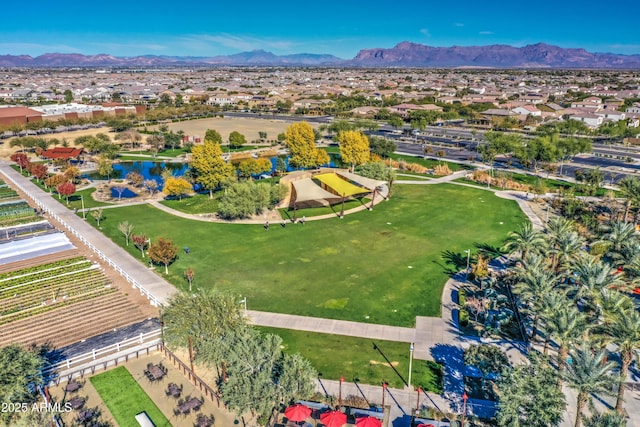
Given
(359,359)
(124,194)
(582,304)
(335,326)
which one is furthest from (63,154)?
(582,304)

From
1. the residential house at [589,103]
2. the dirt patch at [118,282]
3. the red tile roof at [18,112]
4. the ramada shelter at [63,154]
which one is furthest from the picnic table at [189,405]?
the residential house at [589,103]

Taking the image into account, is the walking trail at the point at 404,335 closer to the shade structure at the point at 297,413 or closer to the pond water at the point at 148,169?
the shade structure at the point at 297,413

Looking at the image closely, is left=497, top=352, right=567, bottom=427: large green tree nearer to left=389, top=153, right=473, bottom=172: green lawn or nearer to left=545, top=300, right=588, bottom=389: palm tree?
left=545, top=300, right=588, bottom=389: palm tree

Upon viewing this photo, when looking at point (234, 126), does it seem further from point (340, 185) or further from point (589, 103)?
point (589, 103)

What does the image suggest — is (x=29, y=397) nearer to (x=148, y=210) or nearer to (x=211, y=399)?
(x=211, y=399)

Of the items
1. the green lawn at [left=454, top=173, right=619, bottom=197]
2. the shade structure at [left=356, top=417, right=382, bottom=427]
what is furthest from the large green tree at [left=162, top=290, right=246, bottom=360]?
the green lawn at [left=454, top=173, right=619, bottom=197]
